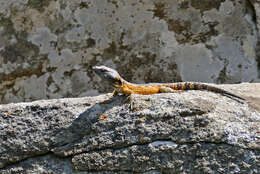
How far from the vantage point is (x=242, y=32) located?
20.2 feet

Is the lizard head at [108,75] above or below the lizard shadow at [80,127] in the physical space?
above

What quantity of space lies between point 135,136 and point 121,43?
10.2 ft

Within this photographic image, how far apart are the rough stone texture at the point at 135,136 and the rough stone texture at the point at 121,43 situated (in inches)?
94.7

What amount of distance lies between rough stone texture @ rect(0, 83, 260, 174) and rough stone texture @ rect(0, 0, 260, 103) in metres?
2.41

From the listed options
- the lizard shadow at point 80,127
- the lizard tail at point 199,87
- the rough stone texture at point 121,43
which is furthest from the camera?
the rough stone texture at point 121,43

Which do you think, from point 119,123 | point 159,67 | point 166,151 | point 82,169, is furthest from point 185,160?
point 159,67

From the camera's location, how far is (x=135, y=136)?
136 inches

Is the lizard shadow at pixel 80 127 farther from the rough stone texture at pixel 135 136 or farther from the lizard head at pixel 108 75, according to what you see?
the lizard head at pixel 108 75

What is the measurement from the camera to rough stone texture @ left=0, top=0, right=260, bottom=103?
618 centimetres

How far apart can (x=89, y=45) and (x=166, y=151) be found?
11.2 feet

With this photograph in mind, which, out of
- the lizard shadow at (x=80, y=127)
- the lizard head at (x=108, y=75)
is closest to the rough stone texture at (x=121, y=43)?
the lizard head at (x=108, y=75)

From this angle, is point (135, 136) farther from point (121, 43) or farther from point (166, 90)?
point (121, 43)

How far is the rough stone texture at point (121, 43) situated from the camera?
618 centimetres

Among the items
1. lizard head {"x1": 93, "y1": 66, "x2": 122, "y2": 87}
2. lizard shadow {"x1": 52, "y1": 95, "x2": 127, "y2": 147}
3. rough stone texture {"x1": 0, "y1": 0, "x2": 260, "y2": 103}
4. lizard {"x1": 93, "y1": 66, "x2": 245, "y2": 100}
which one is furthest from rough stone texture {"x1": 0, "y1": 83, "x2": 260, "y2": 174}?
rough stone texture {"x1": 0, "y1": 0, "x2": 260, "y2": 103}
